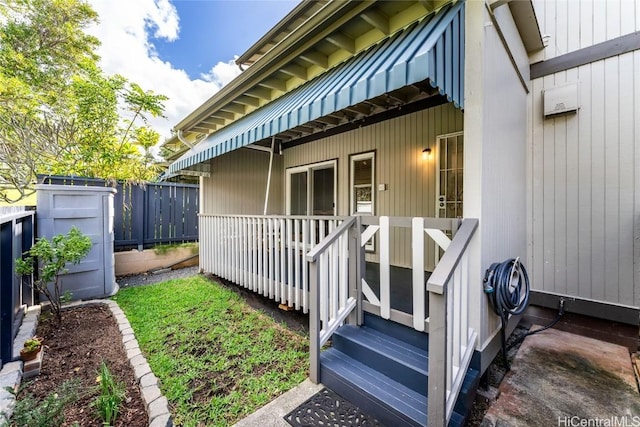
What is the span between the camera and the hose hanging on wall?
7.57 feet

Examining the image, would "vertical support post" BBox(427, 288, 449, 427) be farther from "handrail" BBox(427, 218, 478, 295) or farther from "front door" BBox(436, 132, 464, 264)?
"front door" BBox(436, 132, 464, 264)

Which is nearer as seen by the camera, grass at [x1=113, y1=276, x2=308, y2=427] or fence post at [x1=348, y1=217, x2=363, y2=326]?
grass at [x1=113, y1=276, x2=308, y2=427]

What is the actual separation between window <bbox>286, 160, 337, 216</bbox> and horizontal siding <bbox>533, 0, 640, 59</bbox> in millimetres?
3956

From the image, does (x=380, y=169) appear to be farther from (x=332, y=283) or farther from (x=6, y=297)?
(x=6, y=297)

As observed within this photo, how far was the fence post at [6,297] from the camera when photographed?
226 centimetres

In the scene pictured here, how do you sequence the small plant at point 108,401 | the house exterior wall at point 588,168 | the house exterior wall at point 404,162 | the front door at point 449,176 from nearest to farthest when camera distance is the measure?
the small plant at point 108,401 < the house exterior wall at point 588,168 < the front door at point 449,176 < the house exterior wall at point 404,162

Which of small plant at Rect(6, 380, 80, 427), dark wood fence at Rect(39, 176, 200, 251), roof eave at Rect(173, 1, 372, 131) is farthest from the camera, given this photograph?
dark wood fence at Rect(39, 176, 200, 251)

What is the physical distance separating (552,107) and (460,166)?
1.34 m

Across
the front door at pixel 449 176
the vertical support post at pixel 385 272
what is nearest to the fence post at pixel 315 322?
the vertical support post at pixel 385 272

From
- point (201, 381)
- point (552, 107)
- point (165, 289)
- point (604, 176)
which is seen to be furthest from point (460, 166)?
point (165, 289)

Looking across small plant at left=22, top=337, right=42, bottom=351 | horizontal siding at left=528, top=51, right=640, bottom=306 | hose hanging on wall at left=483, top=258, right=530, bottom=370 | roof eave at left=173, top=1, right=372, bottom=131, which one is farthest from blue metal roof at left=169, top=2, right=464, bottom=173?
small plant at left=22, top=337, right=42, bottom=351

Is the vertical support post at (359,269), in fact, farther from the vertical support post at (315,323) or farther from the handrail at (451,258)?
the handrail at (451,258)

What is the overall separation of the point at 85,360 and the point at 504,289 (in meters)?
4.22

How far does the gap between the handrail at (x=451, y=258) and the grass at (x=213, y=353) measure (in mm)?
1667
